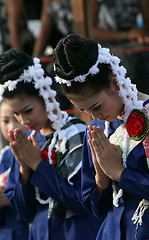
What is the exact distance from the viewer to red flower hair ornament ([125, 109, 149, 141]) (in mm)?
2111

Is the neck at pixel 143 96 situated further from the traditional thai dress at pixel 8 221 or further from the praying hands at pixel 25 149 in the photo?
the traditional thai dress at pixel 8 221

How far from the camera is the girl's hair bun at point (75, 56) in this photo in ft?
6.98

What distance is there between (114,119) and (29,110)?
0.70 m

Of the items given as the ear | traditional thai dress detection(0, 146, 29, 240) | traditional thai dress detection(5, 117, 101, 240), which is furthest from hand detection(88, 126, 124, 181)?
traditional thai dress detection(0, 146, 29, 240)

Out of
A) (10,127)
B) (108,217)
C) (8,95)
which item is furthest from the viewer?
(10,127)

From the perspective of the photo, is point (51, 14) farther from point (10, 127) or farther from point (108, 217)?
point (108, 217)

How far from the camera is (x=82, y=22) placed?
4.40m

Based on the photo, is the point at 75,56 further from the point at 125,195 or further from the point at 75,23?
the point at 75,23

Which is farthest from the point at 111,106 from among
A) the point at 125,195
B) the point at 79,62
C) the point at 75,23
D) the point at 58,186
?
the point at 75,23

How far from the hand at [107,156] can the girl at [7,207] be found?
1.16 metres

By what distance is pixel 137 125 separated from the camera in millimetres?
2129

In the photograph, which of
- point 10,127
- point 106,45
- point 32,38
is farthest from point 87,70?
point 32,38

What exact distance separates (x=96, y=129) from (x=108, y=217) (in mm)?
471

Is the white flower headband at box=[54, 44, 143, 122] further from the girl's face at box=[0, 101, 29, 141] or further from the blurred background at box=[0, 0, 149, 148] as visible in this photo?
the blurred background at box=[0, 0, 149, 148]
